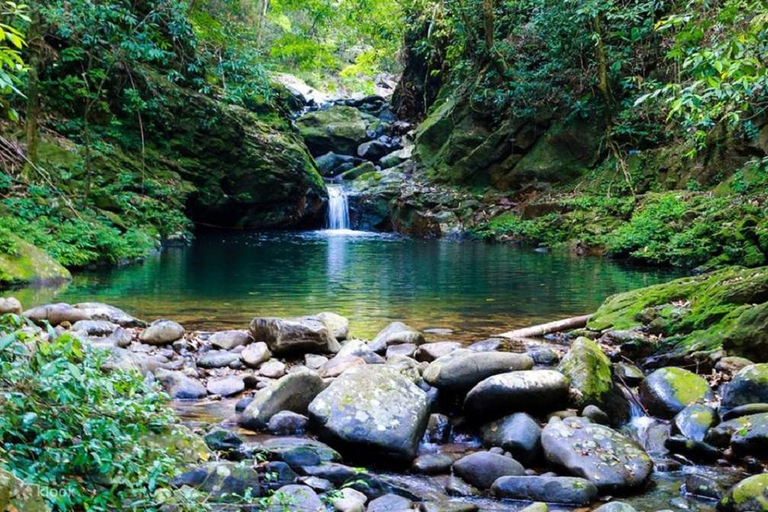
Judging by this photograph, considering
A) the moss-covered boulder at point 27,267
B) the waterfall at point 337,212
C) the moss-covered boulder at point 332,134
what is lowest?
the moss-covered boulder at point 27,267

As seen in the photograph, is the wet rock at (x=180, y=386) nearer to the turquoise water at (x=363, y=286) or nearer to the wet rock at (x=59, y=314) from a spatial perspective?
the wet rock at (x=59, y=314)

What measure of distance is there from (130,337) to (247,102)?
62.5 ft

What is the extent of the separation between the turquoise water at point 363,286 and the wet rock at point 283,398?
9.97ft

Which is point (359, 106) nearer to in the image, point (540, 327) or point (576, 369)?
point (540, 327)

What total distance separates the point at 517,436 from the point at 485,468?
455 mm

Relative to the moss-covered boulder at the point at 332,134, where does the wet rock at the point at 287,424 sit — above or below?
below

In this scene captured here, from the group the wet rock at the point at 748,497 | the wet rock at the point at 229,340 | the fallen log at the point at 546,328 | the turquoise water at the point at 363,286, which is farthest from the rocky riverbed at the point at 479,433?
the turquoise water at the point at 363,286

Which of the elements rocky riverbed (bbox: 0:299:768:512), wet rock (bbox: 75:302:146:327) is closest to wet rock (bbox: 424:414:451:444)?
rocky riverbed (bbox: 0:299:768:512)

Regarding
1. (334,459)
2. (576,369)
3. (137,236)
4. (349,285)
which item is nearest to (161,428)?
(334,459)

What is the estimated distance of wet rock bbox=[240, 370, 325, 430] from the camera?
464 cm

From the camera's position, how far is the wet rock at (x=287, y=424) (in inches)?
178

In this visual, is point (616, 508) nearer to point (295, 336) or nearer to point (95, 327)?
point (295, 336)

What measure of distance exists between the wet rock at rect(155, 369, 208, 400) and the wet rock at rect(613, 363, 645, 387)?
369cm

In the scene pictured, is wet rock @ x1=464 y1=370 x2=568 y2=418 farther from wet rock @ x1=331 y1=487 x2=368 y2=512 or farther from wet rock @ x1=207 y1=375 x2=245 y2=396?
wet rock @ x1=207 y1=375 x2=245 y2=396
